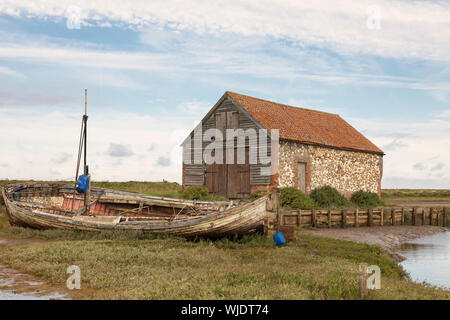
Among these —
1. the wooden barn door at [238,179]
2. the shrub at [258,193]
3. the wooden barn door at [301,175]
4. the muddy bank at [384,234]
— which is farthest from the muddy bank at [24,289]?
the wooden barn door at [301,175]

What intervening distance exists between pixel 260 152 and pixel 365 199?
36.2 ft

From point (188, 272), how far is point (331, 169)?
22.5 metres

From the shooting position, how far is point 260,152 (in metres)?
26.9

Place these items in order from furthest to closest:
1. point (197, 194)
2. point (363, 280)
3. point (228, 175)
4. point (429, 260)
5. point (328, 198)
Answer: point (328, 198) < point (228, 175) < point (197, 194) < point (429, 260) < point (363, 280)

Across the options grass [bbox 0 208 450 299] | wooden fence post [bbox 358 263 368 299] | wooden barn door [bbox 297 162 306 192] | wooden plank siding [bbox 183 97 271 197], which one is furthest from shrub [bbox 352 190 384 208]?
wooden fence post [bbox 358 263 368 299]

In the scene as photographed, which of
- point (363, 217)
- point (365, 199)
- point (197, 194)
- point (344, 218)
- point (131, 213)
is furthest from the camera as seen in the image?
point (365, 199)

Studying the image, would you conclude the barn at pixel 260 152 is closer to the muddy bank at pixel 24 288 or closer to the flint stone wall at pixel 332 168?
the flint stone wall at pixel 332 168

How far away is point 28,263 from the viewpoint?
1159 cm

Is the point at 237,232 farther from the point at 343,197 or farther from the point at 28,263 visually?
the point at 343,197

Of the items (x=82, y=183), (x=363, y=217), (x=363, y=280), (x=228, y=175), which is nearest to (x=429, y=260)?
(x=363, y=217)

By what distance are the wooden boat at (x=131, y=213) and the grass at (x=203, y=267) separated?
0.40 meters

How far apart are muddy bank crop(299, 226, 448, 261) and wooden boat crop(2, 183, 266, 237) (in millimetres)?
5920

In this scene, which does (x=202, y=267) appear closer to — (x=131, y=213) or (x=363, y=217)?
(x=131, y=213)

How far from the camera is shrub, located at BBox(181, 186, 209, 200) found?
87.7 feet
